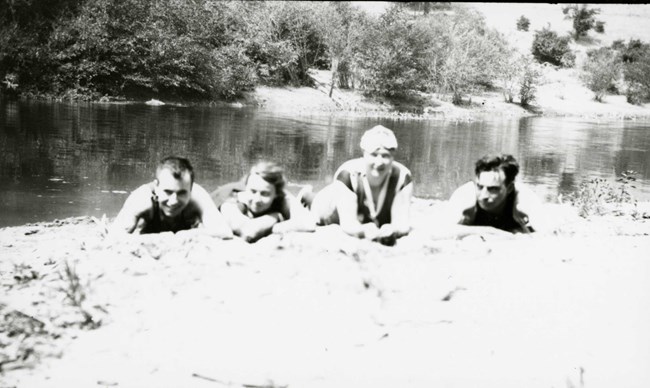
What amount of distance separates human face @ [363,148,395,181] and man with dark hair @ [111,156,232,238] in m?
1.01

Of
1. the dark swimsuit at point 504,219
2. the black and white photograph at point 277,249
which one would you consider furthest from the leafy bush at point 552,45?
the dark swimsuit at point 504,219

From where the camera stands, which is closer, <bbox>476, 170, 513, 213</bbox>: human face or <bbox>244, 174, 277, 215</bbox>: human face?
<bbox>244, 174, 277, 215</bbox>: human face

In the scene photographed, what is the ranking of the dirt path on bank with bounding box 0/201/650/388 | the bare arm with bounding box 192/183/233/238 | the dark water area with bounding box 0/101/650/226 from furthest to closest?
the dark water area with bounding box 0/101/650/226 < the bare arm with bounding box 192/183/233/238 < the dirt path on bank with bounding box 0/201/650/388

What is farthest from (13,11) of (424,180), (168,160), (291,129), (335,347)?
(291,129)

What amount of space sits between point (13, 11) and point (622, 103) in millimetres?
8835

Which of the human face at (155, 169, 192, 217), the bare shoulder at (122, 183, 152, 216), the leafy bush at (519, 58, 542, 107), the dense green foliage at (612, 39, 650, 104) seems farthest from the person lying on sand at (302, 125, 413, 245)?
the leafy bush at (519, 58, 542, 107)

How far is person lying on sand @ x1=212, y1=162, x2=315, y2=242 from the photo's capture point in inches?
157

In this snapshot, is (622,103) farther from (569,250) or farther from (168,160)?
(168,160)

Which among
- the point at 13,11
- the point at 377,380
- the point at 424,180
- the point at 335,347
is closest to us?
the point at 377,380

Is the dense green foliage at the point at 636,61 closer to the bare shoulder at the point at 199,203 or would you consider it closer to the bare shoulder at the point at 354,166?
the bare shoulder at the point at 354,166

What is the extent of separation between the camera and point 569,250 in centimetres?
352

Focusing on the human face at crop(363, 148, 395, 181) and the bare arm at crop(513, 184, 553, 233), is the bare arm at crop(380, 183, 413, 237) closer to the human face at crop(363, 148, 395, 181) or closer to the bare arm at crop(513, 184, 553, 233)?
the human face at crop(363, 148, 395, 181)

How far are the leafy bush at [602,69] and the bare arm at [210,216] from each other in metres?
4.91

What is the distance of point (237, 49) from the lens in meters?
11.6
